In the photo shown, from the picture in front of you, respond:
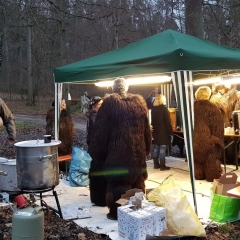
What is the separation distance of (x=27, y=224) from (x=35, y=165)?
2.28 feet

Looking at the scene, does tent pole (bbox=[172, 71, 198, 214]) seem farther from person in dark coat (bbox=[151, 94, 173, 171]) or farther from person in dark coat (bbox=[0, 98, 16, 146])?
person in dark coat (bbox=[151, 94, 173, 171])

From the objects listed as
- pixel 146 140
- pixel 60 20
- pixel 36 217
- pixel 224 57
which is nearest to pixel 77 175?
pixel 146 140

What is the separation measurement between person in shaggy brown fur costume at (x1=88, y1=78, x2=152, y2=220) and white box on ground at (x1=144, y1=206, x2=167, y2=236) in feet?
2.50

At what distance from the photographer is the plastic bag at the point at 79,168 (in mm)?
6367

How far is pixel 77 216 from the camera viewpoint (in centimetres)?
479

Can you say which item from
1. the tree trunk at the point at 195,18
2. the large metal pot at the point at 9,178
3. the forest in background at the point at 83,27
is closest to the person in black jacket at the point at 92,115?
the large metal pot at the point at 9,178

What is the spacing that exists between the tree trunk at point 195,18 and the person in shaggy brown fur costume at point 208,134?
4.42m

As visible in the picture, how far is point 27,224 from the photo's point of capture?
3.56 meters

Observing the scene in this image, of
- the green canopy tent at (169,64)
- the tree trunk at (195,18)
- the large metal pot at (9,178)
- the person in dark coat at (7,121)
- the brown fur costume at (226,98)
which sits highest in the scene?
the tree trunk at (195,18)

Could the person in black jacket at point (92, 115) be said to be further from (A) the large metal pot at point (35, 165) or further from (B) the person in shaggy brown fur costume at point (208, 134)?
(A) the large metal pot at point (35, 165)

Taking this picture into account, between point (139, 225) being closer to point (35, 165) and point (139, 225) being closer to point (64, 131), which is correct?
point (35, 165)

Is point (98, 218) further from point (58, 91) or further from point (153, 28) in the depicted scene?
point (153, 28)

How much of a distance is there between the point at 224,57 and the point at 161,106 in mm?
2497

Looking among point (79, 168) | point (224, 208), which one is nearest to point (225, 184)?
point (224, 208)
